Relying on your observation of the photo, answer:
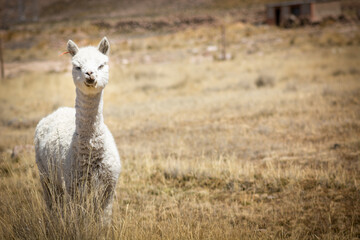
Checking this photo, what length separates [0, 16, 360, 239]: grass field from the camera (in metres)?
4.28

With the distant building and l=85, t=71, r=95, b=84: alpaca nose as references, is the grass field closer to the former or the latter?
l=85, t=71, r=95, b=84: alpaca nose

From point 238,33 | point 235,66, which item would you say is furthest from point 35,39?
point 235,66

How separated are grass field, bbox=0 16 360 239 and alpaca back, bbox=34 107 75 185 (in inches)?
8.8

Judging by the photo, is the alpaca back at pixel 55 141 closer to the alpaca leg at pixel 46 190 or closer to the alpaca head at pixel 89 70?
the alpaca leg at pixel 46 190

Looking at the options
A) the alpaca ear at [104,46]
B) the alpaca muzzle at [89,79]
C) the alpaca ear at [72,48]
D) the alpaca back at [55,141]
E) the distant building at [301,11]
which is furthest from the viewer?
the distant building at [301,11]

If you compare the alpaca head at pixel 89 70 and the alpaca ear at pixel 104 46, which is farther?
the alpaca ear at pixel 104 46

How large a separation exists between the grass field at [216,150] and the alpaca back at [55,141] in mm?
223

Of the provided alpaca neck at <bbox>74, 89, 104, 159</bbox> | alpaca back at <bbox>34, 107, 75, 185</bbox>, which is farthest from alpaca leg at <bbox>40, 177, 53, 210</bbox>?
alpaca neck at <bbox>74, 89, 104, 159</bbox>

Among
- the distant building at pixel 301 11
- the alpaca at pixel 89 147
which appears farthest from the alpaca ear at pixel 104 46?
the distant building at pixel 301 11

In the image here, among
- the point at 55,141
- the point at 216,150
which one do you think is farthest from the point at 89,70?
the point at 216,150

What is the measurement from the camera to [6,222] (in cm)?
372

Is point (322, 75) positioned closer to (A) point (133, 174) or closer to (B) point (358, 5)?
(A) point (133, 174)

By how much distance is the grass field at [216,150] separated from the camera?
428 cm

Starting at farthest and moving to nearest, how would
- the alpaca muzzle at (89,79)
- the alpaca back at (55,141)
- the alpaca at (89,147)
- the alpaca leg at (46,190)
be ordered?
the alpaca leg at (46,190), the alpaca back at (55,141), the alpaca at (89,147), the alpaca muzzle at (89,79)
